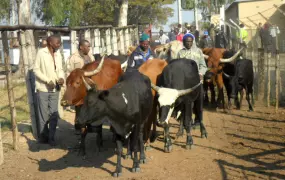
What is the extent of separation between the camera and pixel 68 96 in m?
7.89

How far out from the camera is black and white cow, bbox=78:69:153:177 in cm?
688

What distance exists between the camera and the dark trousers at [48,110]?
9.02 meters

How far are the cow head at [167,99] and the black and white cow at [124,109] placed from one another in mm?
239

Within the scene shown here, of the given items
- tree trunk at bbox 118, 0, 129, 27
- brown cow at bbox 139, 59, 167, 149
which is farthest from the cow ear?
tree trunk at bbox 118, 0, 129, 27

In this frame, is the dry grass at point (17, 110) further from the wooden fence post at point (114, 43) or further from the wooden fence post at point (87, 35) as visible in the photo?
the wooden fence post at point (114, 43)

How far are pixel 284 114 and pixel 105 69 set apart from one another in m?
5.19

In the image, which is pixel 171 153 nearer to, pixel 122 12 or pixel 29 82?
pixel 29 82

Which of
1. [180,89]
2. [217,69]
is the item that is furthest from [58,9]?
[180,89]

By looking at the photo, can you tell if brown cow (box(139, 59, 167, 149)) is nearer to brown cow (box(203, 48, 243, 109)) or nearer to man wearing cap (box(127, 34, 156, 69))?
man wearing cap (box(127, 34, 156, 69))

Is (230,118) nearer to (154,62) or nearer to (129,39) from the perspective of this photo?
(154,62)

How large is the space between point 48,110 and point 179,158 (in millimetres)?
2851

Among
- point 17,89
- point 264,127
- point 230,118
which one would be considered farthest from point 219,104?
point 17,89

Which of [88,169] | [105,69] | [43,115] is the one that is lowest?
[88,169]

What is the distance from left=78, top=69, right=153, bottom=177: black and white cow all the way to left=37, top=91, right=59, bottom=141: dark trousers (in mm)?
1949
